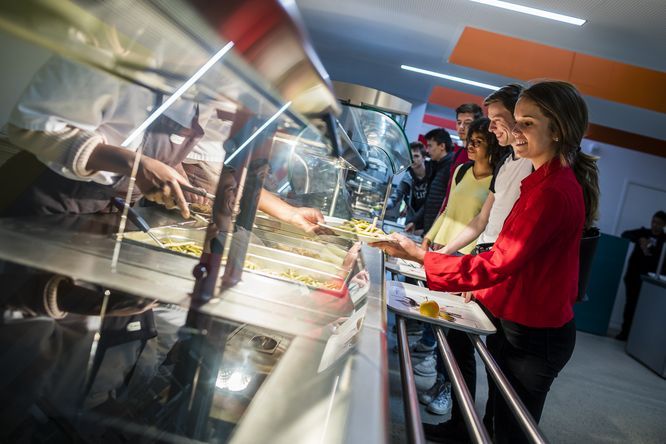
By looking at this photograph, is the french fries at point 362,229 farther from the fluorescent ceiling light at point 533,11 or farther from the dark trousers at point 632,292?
the dark trousers at point 632,292

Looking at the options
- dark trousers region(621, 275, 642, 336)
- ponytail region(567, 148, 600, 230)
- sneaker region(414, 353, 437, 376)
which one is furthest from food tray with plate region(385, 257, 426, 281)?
dark trousers region(621, 275, 642, 336)

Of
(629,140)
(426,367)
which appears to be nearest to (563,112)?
(426,367)

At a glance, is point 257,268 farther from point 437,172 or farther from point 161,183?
point 437,172

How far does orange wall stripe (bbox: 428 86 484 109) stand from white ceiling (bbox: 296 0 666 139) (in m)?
0.41

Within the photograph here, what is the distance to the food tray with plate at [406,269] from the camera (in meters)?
2.47

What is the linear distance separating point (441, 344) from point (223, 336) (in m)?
0.84

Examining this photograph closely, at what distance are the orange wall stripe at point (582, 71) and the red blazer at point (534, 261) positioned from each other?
526 centimetres

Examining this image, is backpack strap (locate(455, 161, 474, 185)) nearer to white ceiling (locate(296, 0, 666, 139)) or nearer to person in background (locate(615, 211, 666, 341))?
white ceiling (locate(296, 0, 666, 139))

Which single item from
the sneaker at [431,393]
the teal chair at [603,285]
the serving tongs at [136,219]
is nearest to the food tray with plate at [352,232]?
the sneaker at [431,393]

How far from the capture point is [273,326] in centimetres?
93

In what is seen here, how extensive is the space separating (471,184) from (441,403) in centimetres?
139

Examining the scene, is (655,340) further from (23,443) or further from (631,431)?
(23,443)

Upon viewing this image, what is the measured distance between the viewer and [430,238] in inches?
146

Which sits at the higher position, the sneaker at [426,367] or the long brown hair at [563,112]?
the long brown hair at [563,112]
